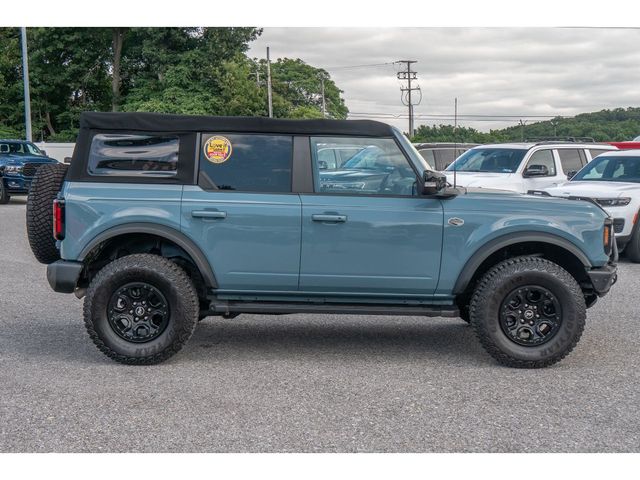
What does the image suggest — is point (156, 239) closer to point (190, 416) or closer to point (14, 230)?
point (190, 416)

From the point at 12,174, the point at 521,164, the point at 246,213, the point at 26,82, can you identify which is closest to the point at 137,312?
the point at 246,213

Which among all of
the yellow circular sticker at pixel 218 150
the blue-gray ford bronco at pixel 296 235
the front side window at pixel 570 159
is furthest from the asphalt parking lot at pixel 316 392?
the front side window at pixel 570 159

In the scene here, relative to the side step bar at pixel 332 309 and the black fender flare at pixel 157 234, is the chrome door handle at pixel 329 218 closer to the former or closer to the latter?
the side step bar at pixel 332 309

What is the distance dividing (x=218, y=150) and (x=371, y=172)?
1.20 metres

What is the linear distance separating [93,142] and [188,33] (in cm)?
3982

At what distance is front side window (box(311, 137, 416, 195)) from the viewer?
6070mm

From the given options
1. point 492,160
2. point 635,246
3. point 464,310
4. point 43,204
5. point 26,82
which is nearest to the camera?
point 43,204

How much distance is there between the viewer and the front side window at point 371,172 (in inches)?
239

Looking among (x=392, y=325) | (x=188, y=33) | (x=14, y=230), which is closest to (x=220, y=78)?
(x=188, y=33)

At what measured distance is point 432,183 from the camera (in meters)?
5.94

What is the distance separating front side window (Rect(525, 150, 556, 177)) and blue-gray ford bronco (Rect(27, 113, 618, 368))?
9.00 m

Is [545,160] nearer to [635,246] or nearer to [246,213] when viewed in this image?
[635,246]

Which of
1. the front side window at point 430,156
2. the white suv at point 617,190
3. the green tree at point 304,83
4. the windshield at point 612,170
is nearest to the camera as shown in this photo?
the white suv at point 617,190

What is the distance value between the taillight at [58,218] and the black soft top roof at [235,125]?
643 mm
